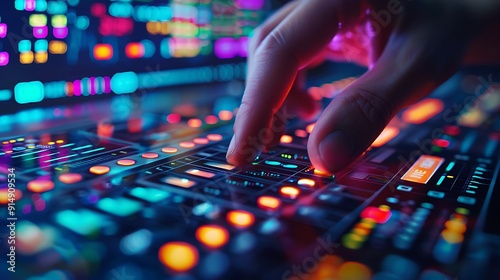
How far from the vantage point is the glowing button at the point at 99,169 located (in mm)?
691

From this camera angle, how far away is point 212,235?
0.50m

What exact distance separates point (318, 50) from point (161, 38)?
0.63m

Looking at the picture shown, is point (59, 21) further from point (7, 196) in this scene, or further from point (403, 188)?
point (403, 188)

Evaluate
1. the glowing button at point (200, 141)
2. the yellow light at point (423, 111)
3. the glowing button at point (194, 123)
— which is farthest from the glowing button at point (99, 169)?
the yellow light at point (423, 111)

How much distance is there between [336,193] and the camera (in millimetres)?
635

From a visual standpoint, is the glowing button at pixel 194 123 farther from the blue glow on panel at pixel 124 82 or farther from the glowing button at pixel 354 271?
the glowing button at pixel 354 271

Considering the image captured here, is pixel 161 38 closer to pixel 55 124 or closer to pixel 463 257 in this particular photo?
pixel 55 124

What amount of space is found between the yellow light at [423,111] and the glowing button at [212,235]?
0.80m

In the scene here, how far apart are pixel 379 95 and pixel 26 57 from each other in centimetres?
79

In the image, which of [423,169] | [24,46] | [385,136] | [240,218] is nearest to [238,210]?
[240,218]

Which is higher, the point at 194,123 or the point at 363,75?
the point at 363,75

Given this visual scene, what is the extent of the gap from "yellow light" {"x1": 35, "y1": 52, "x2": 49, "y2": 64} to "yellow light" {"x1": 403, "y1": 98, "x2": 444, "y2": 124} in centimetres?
90

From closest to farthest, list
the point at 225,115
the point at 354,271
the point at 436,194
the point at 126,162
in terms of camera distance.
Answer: the point at 354,271 < the point at 436,194 < the point at 126,162 < the point at 225,115

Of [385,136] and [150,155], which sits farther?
[385,136]
